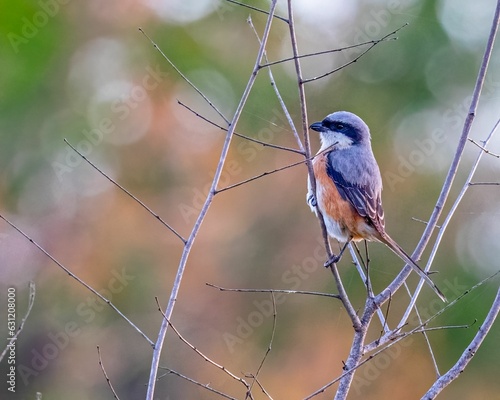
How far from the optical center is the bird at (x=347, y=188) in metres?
4.14

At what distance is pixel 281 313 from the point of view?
11.4 meters

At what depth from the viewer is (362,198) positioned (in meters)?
4.16

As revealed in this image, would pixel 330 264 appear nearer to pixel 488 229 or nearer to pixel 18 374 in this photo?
pixel 488 229

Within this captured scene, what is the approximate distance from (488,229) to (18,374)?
293 inches

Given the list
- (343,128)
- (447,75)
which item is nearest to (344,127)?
(343,128)

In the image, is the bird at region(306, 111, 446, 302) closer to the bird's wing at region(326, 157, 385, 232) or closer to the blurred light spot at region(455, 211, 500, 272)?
the bird's wing at region(326, 157, 385, 232)

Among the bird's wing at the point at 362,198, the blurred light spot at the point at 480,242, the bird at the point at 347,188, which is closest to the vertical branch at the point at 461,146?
the bird at the point at 347,188

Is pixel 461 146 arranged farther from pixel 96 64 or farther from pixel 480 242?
pixel 96 64

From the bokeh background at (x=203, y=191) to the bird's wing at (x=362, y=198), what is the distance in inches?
227

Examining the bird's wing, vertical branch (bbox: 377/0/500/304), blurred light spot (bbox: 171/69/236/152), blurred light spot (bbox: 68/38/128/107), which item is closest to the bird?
the bird's wing

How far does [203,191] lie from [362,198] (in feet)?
22.7

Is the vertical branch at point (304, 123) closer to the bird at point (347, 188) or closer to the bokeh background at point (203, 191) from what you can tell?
the bird at point (347, 188)

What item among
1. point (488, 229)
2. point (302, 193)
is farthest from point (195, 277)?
point (488, 229)

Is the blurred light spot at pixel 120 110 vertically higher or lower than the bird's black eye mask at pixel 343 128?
higher
